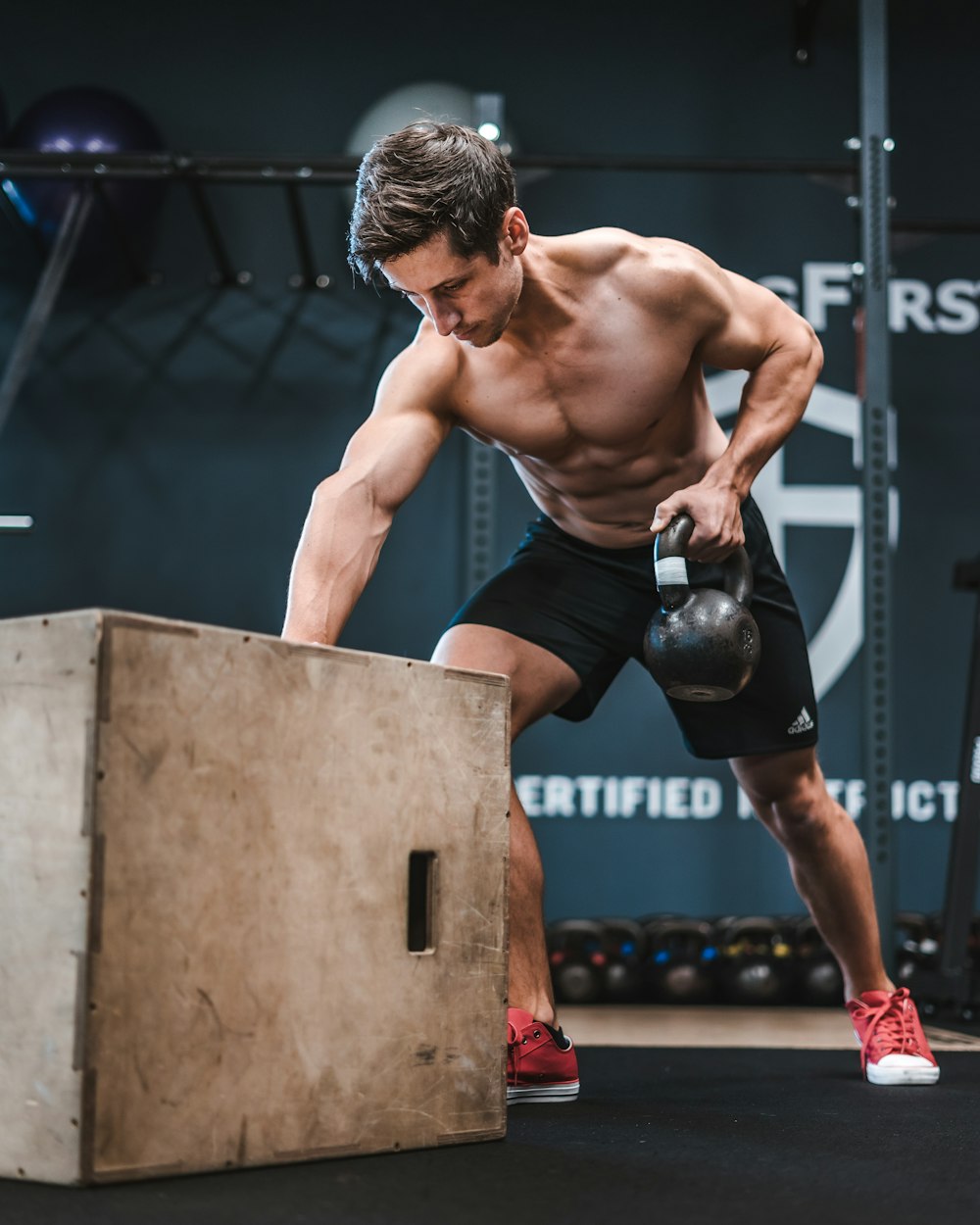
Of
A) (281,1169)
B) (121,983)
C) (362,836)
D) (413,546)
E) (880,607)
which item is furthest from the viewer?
(413,546)

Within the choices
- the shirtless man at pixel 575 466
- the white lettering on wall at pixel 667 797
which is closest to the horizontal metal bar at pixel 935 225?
the white lettering on wall at pixel 667 797

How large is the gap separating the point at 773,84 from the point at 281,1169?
171 inches

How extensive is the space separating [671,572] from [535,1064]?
2.51 feet

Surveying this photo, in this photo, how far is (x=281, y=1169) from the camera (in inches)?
56.1

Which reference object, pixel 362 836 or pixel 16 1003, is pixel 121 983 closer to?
pixel 16 1003

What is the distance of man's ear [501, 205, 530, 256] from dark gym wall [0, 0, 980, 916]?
265 centimetres

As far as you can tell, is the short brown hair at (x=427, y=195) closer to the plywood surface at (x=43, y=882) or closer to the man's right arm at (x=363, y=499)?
the man's right arm at (x=363, y=499)

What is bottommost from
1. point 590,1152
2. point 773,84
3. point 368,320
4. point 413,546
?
point 590,1152

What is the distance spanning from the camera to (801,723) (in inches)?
91.0

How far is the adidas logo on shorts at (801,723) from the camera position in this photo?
2.30 meters

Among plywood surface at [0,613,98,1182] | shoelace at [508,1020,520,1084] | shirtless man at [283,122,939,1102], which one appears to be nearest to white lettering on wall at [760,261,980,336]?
shirtless man at [283,122,939,1102]

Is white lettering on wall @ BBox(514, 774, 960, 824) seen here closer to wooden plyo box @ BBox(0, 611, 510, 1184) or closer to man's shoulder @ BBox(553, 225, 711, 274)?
man's shoulder @ BBox(553, 225, 711, 274)

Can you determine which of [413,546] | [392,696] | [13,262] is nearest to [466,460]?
[413,546]

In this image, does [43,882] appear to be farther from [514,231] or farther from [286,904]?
[514,231]
